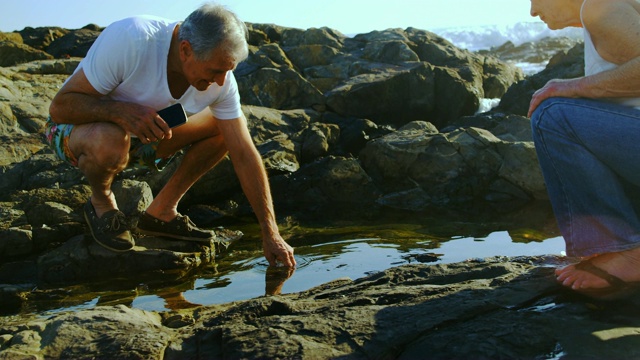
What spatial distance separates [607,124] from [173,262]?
2.95 metres

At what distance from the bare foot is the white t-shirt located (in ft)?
8.11

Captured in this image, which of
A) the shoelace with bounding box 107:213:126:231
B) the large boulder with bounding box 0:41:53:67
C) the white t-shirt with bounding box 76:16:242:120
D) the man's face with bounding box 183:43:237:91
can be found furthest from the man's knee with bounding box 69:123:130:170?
the large boulder with bounding box 0:41:53:67

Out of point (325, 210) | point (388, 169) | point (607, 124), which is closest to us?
point (607, 124)

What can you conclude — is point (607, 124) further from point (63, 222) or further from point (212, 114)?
point (63, 222)

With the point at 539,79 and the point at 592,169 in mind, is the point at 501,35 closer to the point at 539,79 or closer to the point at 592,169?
the point at 539,79

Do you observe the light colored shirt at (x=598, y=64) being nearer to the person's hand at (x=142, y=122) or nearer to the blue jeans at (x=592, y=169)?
the blue jeans at (x=592, y=169)

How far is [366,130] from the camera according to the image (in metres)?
9.39

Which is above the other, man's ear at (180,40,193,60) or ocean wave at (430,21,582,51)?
ocean wave at (430,21,582,51)

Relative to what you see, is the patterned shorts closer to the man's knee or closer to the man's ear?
the man's knee

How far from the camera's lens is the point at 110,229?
182 inches

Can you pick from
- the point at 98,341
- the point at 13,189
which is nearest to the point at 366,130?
the point at 13,189

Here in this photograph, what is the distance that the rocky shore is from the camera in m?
2.60

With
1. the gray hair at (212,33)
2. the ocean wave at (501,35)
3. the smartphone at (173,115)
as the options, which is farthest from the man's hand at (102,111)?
the ocean wave at (501,35)

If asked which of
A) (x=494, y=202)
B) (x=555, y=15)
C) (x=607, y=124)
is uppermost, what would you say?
(x=555, y=15)
